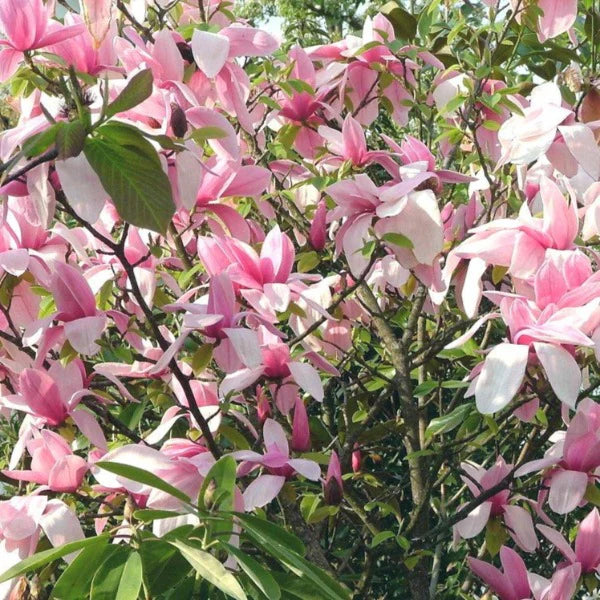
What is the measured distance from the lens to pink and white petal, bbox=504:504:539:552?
140 cm

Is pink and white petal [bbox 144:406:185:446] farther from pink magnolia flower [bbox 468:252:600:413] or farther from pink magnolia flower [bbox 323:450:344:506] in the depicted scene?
pink magnolia flower [bbox 468:252:600:413]

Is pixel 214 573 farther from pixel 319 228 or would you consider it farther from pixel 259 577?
pixel 319 228

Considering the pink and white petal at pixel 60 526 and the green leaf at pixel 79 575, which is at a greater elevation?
the green leaf at pixel 79 575

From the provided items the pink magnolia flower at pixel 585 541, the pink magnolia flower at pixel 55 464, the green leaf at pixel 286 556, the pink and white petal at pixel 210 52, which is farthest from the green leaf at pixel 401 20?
the green leaf at pixel 286 556

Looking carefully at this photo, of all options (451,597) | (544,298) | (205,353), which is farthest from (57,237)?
(451,597)

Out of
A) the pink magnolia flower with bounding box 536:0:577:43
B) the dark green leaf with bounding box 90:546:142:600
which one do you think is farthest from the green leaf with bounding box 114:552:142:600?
the pink magnolia flower with bounding box 536:0:577:43

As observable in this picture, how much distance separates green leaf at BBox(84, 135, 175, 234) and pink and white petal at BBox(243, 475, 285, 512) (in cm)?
51

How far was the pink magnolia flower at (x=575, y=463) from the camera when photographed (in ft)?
4.14

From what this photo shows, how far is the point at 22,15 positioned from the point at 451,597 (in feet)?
5.54

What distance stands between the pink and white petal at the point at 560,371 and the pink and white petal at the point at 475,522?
48cm

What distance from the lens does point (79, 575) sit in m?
0.65

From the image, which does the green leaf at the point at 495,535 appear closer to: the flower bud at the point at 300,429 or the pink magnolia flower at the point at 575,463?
the pink magnolia flower at the point at 575,463

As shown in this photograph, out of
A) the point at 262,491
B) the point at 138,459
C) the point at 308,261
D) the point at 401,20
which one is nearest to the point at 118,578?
the point at 138,459

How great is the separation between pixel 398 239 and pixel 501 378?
0.84 feet
